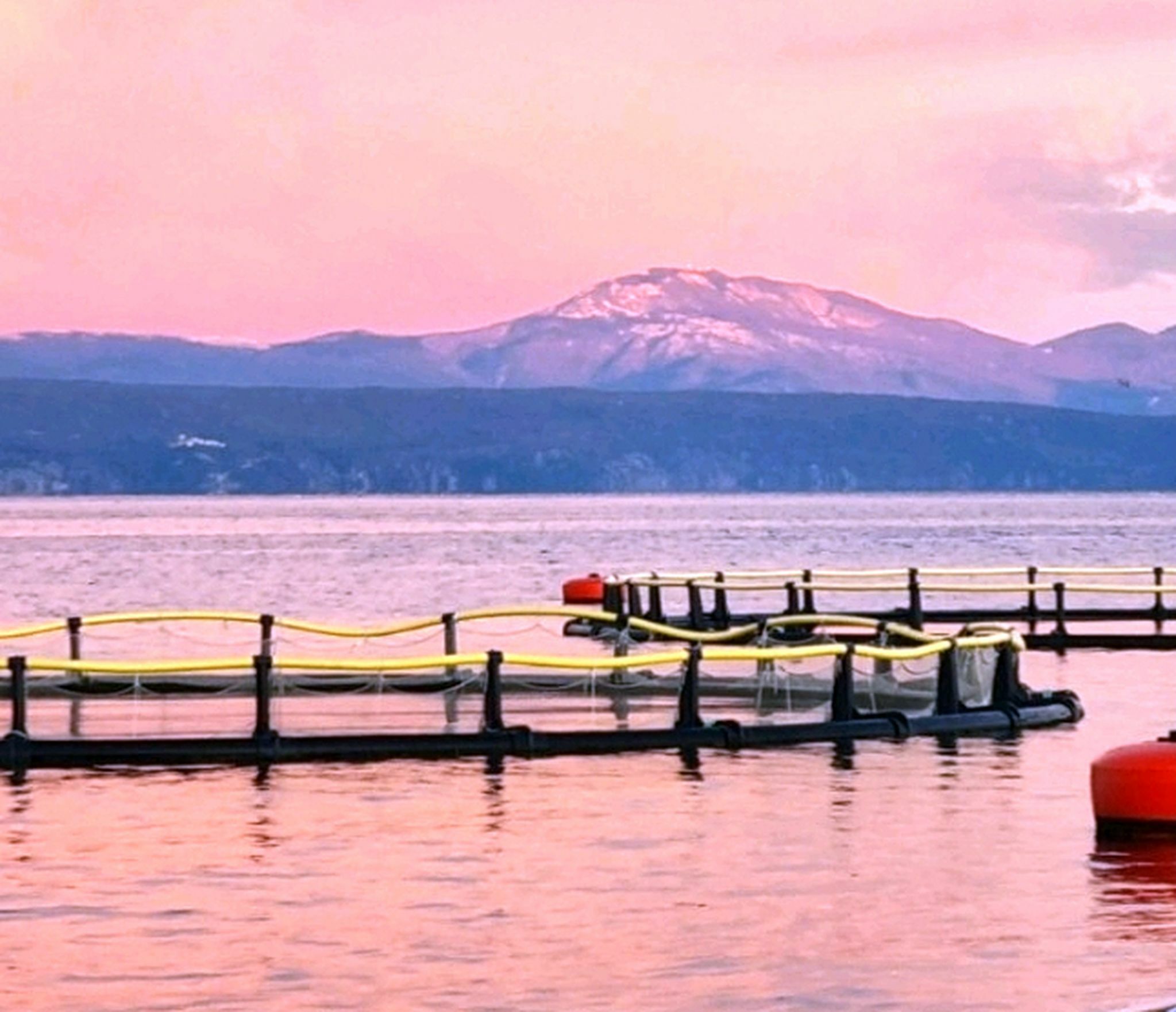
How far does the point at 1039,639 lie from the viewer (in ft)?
173

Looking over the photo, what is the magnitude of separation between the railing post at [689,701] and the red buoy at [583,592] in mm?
39286

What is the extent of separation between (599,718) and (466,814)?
8420 millimetres

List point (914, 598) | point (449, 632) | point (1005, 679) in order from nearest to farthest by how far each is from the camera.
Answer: point (1005, 679) < point (449, 632) < point (914, 598)

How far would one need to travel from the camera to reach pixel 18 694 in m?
29.5

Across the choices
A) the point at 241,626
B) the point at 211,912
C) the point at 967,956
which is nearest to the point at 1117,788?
the point at 967,956

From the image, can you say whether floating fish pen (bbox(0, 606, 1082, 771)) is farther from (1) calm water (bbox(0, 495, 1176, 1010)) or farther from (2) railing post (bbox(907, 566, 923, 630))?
(2) railing post (bbox(907, 566, 923, 630))

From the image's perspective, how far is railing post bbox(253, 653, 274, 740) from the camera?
2962 cm

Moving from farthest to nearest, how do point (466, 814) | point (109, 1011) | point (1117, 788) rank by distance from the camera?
point (466, 814)
point (1117, 788)
point (109, 1011)

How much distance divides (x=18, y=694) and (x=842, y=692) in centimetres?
853

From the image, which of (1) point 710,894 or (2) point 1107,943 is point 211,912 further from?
(2) point 1107,943

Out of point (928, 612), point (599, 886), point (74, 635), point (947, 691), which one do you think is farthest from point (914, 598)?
point (599, 886)

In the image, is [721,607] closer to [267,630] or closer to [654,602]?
[654,602]

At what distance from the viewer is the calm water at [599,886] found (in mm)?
17656

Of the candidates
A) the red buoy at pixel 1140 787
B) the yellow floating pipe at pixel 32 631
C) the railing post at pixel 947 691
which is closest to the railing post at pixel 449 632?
the yellow floating pipe at pixel 32 631
